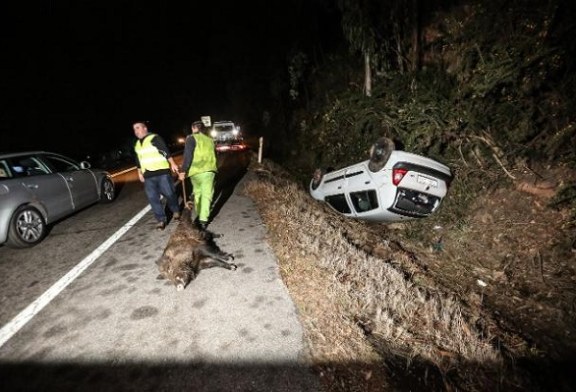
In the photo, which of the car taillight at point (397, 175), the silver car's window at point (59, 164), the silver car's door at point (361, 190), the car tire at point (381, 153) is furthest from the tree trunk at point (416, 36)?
the silver car's window at point (59, 164)

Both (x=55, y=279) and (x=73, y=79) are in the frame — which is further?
(x=73, y=79)

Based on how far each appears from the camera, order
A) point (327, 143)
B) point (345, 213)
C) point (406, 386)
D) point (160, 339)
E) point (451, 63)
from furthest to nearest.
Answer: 1. point (327, 143)
2. point (451, 63)
3. point (345, 213)
4. point (160, 339)
5. point (406, 386)

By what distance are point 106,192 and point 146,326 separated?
6.09 metres

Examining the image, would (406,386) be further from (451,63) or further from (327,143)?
(327,143)

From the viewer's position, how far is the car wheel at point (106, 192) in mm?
8258

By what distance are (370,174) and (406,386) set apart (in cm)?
416

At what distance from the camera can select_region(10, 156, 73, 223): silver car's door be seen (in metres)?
5.93

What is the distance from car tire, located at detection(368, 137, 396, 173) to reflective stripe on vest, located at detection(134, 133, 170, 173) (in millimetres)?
3918

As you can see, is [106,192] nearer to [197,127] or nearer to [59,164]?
[59,164]

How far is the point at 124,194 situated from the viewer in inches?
375

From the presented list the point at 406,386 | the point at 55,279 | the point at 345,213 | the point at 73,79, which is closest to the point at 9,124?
the point at 73,79

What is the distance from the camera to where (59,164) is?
7340mm

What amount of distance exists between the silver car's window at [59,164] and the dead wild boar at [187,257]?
404 centimetres

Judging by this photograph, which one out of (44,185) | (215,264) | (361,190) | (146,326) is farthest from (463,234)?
(44,185)
